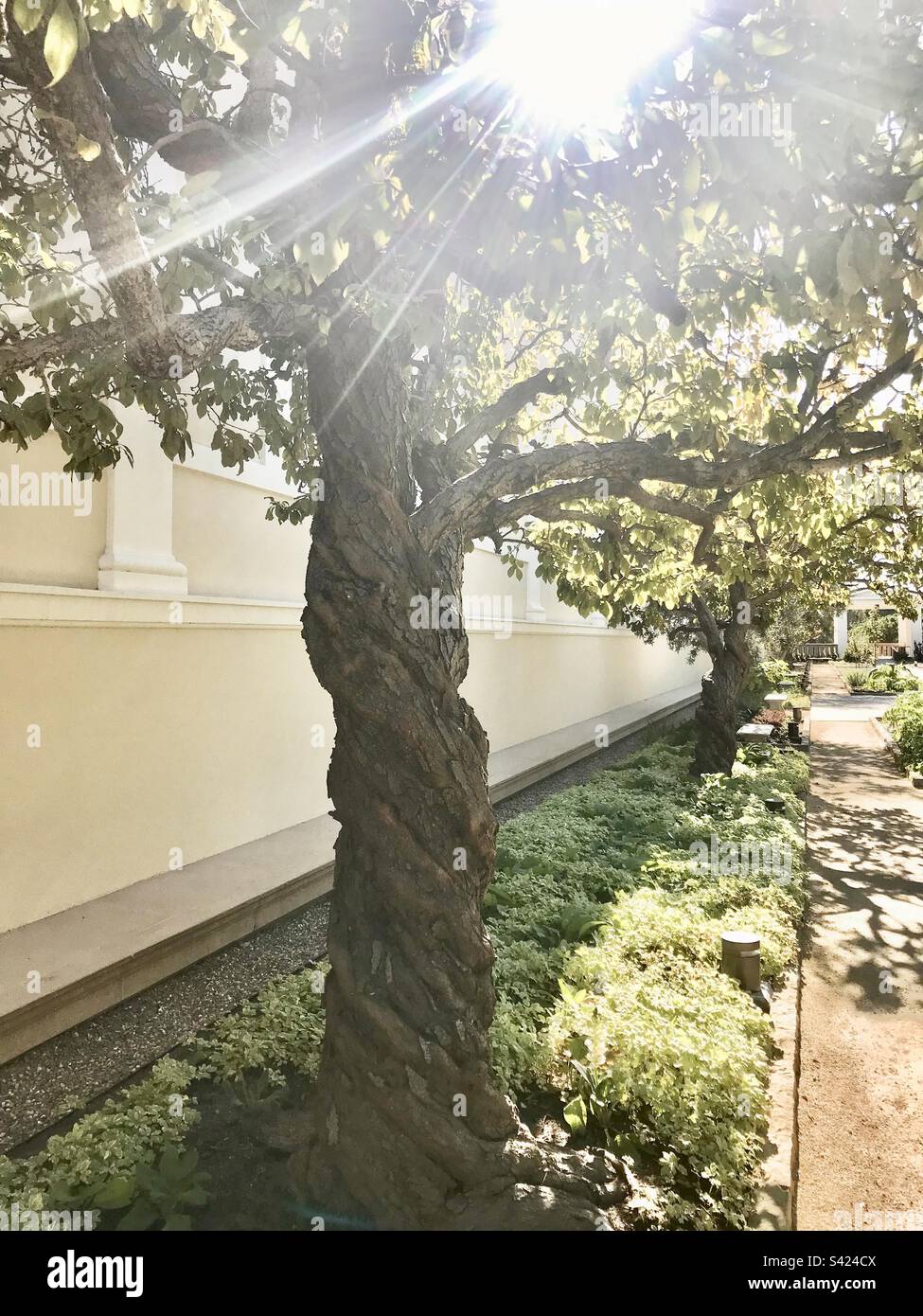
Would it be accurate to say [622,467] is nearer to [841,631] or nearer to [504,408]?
[504,408]

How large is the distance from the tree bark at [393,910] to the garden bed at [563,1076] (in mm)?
279

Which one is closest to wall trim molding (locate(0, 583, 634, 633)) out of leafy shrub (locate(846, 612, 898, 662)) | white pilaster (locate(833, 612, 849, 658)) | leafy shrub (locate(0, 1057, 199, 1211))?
leafy shrub (locate(0, 1057, 199, 1211))

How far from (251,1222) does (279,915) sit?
132 inches

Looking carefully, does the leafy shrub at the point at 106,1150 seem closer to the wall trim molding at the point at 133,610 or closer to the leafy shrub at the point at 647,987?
the leafy shrub at the point at 647,987

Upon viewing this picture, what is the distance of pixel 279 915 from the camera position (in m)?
6.31

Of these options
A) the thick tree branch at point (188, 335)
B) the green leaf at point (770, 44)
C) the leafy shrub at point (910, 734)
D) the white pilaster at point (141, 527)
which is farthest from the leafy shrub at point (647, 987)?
the leafy shrub at point (910, 734)

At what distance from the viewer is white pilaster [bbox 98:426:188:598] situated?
6117mm

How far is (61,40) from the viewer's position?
1738 mm

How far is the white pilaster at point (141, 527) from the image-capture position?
6117 millimetres

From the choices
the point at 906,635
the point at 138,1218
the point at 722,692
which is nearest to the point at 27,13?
the point at 138,1218

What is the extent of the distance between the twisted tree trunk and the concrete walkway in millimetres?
1650

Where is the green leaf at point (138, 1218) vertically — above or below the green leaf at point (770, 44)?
below

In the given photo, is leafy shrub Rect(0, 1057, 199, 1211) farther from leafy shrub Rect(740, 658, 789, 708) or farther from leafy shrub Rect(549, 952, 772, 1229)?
leafy shrub Rect(740, 658, 789, 708)

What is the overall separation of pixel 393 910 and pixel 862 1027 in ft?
11.4
